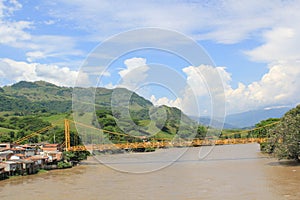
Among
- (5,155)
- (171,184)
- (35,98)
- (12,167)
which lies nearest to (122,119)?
(12,167)

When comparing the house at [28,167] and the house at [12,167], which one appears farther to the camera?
the house at [28,167]

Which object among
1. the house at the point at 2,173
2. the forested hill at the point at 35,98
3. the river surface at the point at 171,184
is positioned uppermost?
the forested hill at the point at 35,98

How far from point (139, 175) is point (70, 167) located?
5.70m

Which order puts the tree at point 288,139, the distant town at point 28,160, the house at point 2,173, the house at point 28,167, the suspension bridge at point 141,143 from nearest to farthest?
the house at point 2,173 < the tree at point 288,139 < the distant town at point 28,160 < the house at point 28,167 < the suspension bridge at point 141,143

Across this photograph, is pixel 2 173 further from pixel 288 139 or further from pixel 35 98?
pixel 35 98

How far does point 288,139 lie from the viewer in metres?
14.6

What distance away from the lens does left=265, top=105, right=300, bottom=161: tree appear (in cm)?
1441

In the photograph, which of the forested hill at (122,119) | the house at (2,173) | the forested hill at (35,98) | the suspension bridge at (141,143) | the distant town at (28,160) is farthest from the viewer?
the forested hill at (35,98)

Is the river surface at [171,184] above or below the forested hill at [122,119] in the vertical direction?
below

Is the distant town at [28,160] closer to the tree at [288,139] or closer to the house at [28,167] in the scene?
the house at [28,167]

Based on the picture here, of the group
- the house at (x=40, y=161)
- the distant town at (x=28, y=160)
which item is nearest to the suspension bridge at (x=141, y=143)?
the distant town at (x=28, y=160)

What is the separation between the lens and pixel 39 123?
1352 inches

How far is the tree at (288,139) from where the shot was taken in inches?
567

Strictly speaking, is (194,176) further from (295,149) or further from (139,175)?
(295,149)
